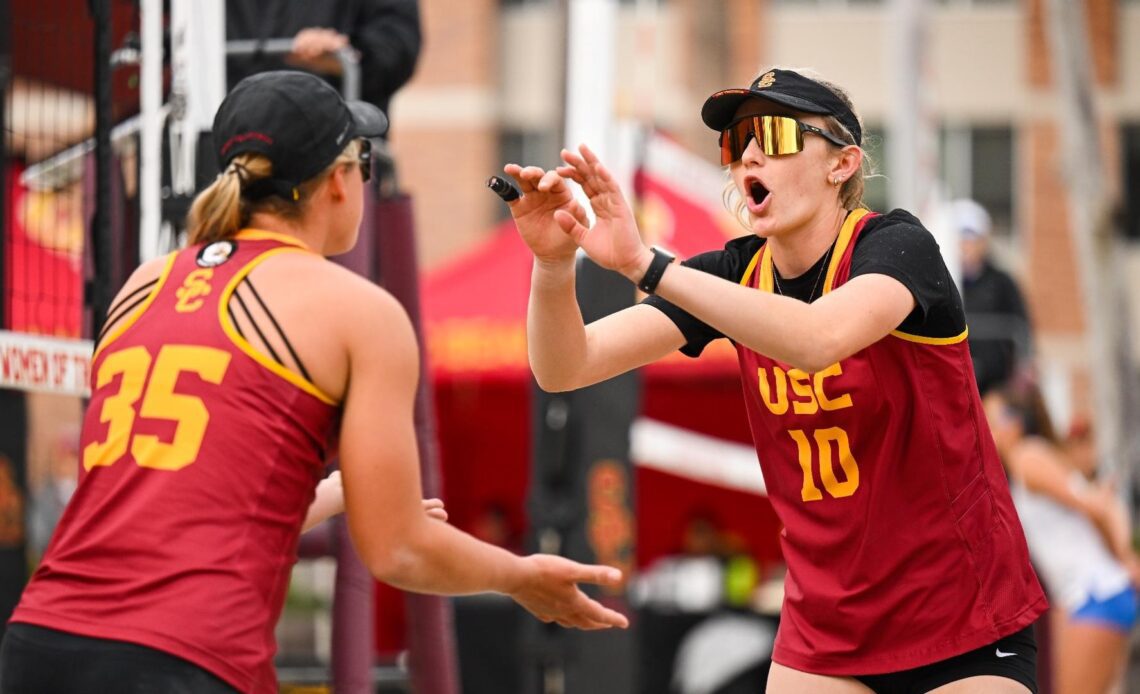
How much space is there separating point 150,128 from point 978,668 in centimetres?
332

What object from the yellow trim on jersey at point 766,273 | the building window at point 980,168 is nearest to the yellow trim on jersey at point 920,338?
the yellow trim on jersey at point 766,273

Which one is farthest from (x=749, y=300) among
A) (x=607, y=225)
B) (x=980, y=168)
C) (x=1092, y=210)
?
(x=980, y=168)

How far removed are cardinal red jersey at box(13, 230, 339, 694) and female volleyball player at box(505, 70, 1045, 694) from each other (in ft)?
2.75

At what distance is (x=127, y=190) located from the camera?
6.36 m

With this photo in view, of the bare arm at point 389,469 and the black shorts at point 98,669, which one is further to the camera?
the bare arm at point 389,469

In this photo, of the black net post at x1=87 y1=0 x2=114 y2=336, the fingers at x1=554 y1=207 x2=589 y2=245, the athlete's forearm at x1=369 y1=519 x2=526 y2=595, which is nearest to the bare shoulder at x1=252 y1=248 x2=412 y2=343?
the athlete's forearm at x1=369 y1=519 x2=526 y2=595

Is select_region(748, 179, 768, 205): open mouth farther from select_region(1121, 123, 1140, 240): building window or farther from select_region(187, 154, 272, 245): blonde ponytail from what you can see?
A: select_region(1121, 123, 1140, 240): building window

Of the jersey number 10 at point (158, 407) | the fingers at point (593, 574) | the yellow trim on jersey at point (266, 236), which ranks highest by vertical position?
the yellow trim on jersey at point (266, 236)

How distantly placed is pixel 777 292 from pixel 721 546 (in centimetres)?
1156

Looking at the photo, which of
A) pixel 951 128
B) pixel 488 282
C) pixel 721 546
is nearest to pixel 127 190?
pixel 488 282

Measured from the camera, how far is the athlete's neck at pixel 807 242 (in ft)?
13.5

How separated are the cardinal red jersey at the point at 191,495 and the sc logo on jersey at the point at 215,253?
0.14ft

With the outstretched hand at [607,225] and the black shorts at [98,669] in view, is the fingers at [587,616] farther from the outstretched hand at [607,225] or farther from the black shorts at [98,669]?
the black shorts at [98,669]

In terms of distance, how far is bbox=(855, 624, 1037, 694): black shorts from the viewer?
3965 millimetres
